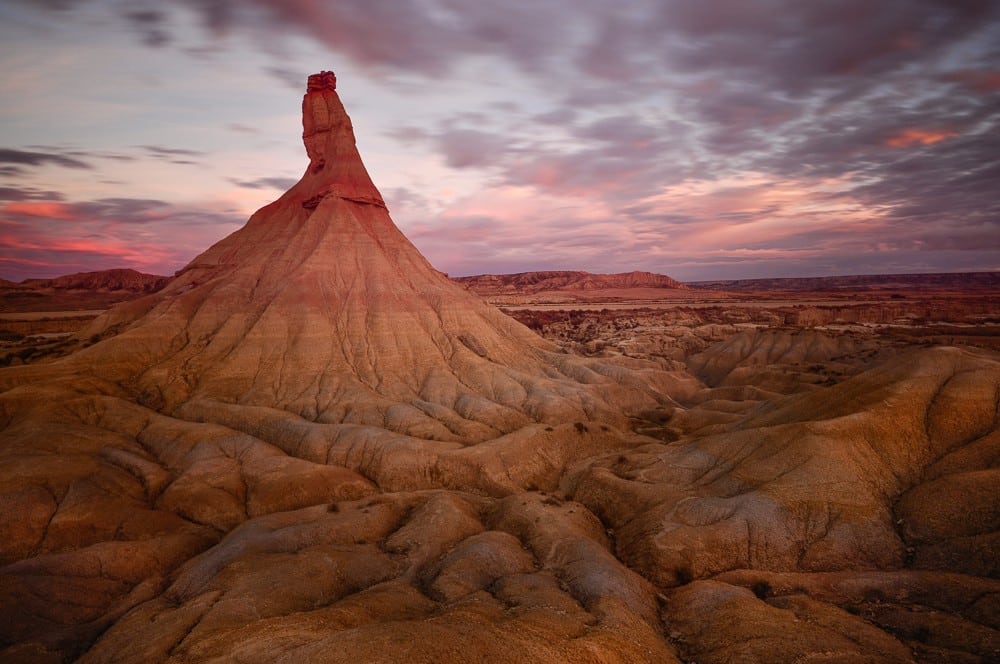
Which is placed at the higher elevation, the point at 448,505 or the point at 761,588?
the point at 448,505

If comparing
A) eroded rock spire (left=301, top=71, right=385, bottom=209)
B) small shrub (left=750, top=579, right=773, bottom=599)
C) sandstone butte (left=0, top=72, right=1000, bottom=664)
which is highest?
eroded rock spire (left=301, top=71, right=385, bottom=209)

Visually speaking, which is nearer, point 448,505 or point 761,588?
point 761,588

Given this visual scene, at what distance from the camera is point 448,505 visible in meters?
37.5

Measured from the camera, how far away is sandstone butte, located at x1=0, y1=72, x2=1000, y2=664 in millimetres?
22219

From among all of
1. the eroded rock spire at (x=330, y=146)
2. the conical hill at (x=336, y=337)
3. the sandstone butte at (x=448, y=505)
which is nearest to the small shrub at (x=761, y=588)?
the sandstone butte at (x=448, y=505)

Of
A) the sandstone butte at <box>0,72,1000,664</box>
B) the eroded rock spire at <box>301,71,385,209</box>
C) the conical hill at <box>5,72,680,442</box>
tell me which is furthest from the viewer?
the eroded rock spire at <box>301,71,385,209</box>

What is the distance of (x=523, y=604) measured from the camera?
2411 centimetres

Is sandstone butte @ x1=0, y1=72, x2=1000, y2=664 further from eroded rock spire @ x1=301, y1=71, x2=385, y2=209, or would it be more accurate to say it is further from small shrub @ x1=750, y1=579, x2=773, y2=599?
eroded rock spire @ x1=301, y1=71, x2=385, y2=209

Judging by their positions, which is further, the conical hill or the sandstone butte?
the conical hill

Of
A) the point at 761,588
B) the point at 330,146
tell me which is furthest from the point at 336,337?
the point at 761,588

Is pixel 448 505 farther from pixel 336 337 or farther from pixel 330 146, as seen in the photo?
pixel 330 146

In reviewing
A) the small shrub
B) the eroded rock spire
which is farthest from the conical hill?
the small shrub

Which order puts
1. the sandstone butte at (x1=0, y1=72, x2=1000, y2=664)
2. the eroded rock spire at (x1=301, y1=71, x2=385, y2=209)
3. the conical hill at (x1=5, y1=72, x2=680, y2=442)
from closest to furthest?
the sandstone butte at (x1=0, y1=72, x2=1000, y2=664) → the conical hill at (x1=5, y1=72, x2=680, y2=442) → the eroded rock spire at (x1=301, y1=71, x2=385, y2=209)

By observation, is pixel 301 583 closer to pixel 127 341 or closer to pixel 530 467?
pixel 530 467
